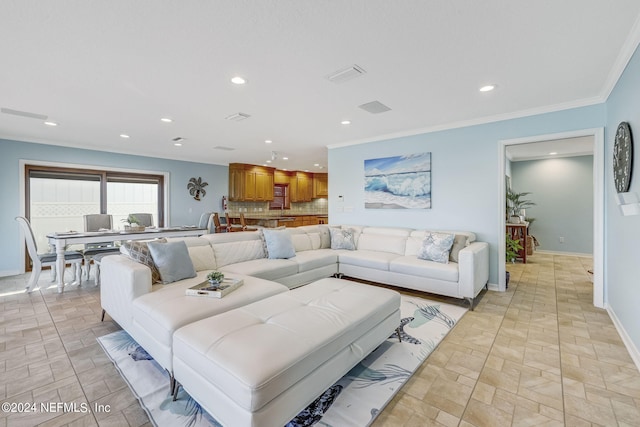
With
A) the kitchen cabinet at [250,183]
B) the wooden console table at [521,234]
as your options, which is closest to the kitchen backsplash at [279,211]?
the kitchen cabinet at [250,183]

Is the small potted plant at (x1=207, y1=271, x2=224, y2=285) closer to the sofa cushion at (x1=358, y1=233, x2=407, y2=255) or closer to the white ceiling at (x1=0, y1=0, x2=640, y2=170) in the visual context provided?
the white ceiling at (x1=0, y1=0, x2=640, y2=170)

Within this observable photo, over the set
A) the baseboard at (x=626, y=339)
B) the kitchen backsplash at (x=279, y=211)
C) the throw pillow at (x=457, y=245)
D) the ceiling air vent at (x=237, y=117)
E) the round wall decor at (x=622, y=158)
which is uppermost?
the ceiling air vent at (x=237, y=117)

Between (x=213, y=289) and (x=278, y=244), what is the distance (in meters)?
1.75

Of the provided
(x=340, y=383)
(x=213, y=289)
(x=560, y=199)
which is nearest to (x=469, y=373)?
(x=340, y=383)

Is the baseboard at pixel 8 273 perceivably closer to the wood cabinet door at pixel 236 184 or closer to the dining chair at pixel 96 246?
the dining chair at pixel 96 246

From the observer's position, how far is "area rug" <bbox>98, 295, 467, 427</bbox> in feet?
5.44

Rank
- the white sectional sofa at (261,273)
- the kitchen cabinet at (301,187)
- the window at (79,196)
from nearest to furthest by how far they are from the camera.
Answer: the white sectional sofa at (261,273)
the window at (79,196)
the kitchen cabinet at (301,187)

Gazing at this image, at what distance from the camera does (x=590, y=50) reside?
2.31 meters

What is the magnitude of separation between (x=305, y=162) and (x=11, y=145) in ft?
19.7

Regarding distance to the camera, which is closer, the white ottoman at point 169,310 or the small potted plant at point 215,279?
the white ottoman at point 169,310

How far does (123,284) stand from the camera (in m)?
2.48

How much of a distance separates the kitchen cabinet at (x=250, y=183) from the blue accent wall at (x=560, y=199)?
691 cm

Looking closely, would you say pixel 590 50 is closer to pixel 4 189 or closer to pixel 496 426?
pixel 496 426

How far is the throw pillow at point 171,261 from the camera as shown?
2.75 metres
